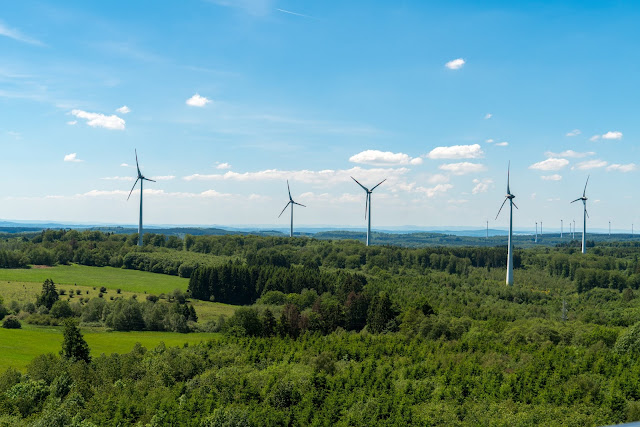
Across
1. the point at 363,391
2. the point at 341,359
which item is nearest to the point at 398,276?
the point at 341,359

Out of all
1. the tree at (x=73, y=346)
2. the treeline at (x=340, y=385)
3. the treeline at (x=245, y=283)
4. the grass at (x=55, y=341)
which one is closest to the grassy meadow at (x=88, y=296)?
the grass at (x=55, y=341)

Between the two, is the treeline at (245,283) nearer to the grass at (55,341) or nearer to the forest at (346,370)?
the forest at (346,370)

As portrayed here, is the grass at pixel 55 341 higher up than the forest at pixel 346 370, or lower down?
lower down

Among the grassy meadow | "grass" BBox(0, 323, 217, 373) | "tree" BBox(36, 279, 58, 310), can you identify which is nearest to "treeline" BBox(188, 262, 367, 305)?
the grassy meadow

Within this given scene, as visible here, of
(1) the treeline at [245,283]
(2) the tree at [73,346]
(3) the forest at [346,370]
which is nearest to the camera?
(3) the forest at [346,370]

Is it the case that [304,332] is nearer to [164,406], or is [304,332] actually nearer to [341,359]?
[341,359]

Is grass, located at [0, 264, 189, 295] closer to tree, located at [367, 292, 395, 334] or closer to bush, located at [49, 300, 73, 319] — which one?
bush, located at [49, 300, 73, 319]

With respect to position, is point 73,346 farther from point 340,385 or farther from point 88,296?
point 88,296
